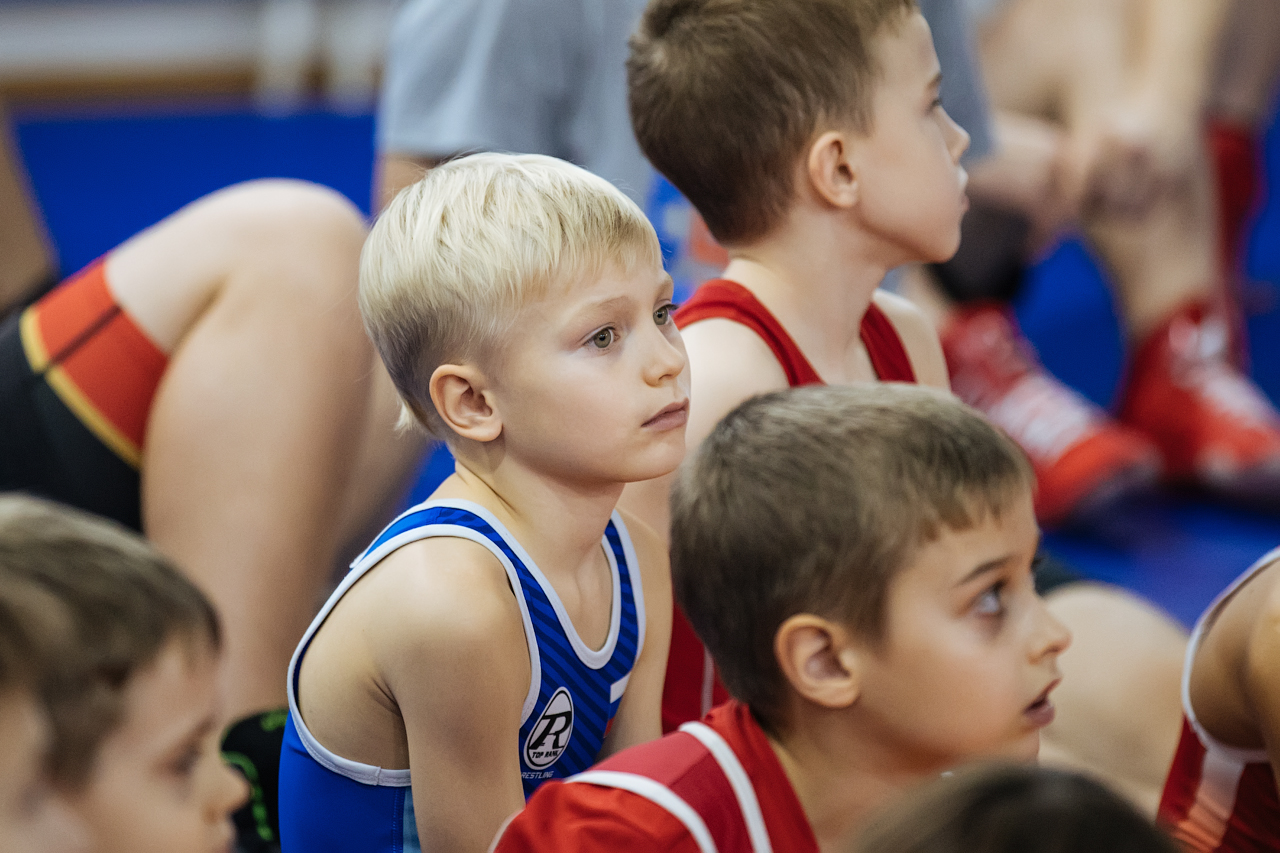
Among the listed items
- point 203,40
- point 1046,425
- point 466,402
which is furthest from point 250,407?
point 203,40

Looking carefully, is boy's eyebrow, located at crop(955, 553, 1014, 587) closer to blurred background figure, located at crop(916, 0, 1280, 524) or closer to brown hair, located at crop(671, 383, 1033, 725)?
brown hair, located at crop(671, 383, 1033, 725)

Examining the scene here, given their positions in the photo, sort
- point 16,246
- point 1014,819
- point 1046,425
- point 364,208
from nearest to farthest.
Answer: point 1014,819, point 16,246, point 1046,425, point 364,208

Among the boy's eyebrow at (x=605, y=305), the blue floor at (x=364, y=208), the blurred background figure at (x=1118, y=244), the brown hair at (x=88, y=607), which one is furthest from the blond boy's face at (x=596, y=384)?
the blurred background figure at (x=1118, y=244)

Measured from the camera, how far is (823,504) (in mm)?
725

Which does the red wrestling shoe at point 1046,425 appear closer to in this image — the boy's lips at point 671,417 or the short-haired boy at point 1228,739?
the short-haired boy at point 1228,739

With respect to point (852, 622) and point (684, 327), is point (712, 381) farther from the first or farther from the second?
point (852, 622)

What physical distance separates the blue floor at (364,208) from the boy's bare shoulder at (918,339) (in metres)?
0.72

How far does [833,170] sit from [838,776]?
49cm

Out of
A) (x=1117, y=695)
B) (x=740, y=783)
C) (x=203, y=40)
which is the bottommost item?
(x=203, y=40)

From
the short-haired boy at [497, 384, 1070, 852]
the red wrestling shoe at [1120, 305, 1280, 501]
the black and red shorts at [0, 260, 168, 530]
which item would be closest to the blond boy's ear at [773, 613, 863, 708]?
the short-haired boy at [497, 384, 1070, 852]

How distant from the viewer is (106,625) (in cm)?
53

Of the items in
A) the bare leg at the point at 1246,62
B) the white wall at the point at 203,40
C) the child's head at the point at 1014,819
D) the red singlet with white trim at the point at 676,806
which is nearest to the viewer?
the child's head at the point at 1014,819

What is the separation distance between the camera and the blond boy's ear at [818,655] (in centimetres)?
73

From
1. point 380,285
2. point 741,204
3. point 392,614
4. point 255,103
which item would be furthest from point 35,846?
point 255,103
